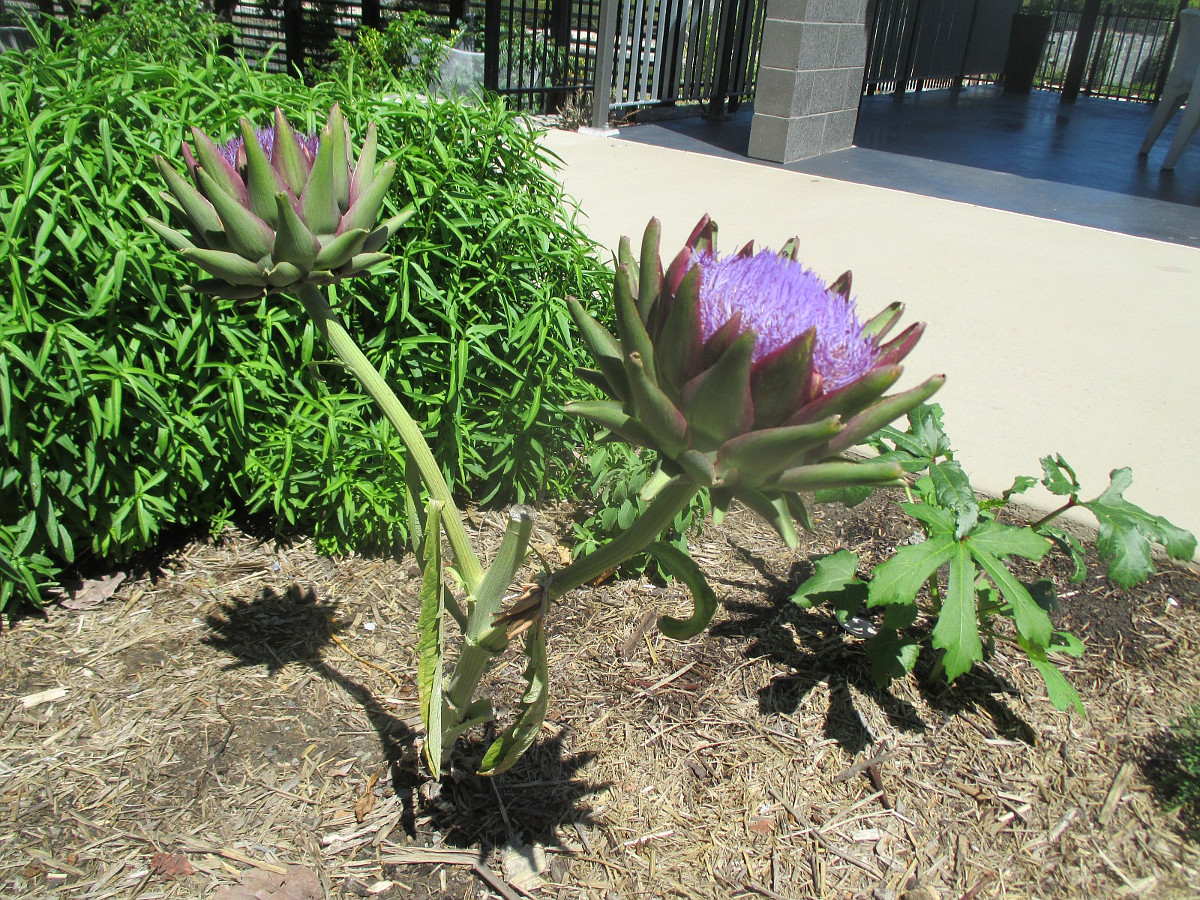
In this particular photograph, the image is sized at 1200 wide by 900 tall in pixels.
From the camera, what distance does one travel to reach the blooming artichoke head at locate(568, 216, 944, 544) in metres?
1.04

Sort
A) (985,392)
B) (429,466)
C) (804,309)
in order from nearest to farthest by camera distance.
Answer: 1. (804,309)
2. (429,466)
3. (985,392)

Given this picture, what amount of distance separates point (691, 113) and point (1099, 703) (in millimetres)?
9645

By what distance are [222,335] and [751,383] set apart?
1.73 metres

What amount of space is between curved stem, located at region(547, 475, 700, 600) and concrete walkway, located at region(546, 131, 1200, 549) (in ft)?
7.21

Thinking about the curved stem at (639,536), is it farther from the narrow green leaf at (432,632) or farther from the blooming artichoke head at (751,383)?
the narrow green leaf at (432,632)

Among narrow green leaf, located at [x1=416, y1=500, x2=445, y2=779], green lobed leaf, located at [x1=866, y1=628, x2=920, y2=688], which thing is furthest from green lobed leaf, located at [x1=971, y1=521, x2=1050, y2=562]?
narrow green leaf, located at [x1=416, y1=500, x2=445, y2=779]

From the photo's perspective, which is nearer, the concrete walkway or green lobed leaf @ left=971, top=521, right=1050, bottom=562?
green lobed leaf @ left=971, top=521, right=1050, bottom=562

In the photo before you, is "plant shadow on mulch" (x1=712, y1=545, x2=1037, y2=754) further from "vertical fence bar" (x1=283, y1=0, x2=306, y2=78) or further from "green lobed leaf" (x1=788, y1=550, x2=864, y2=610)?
"vertical fence bar" (x1=283, y1=0, x2=306, y2=78)

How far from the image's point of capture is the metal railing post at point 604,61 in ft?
27.6

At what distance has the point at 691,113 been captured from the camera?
10.7 metres

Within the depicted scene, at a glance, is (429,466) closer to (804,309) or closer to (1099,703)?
(804,309)

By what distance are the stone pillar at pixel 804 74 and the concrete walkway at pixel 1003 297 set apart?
1.67 ft

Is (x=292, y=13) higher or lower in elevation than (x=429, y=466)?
higher

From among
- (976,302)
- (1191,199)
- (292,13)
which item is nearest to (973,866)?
(976,302)
